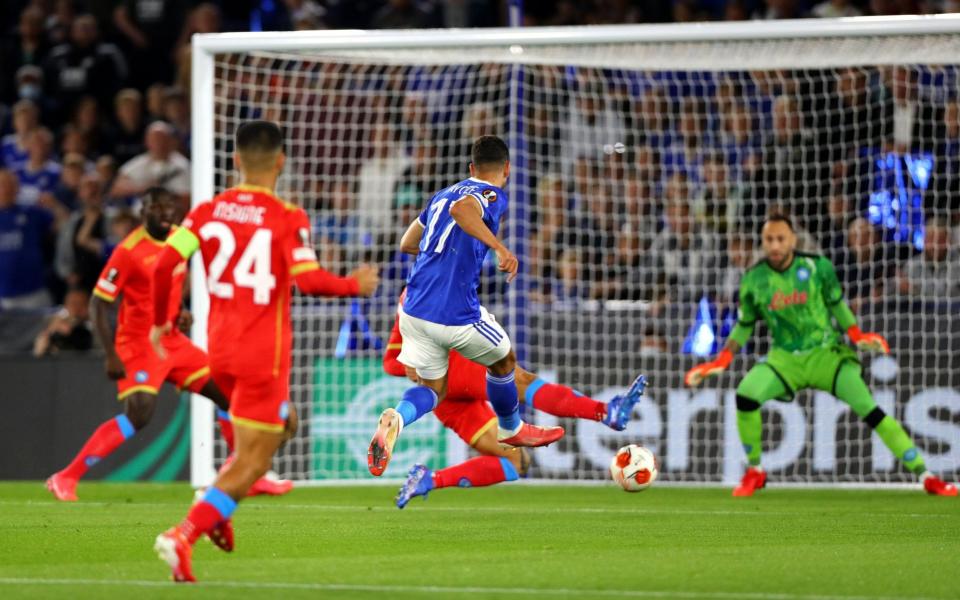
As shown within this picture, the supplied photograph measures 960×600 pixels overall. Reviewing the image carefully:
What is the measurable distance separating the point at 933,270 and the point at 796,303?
5.96 ft

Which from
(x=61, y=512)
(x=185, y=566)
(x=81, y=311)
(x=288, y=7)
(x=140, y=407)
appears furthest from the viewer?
(x=288, y=7)

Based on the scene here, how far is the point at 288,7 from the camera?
17438 millimetres

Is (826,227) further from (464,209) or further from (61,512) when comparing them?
(61,512)

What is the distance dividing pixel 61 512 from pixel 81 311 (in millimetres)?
4512

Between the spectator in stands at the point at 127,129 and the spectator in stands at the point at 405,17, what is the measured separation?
8.94 feet

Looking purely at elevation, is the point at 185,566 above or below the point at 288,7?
below

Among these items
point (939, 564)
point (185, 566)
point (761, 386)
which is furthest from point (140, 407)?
point (939, 564)

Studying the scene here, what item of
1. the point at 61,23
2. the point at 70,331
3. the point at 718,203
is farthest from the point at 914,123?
the point at 61,23

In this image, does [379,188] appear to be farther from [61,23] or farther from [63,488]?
[61,23]

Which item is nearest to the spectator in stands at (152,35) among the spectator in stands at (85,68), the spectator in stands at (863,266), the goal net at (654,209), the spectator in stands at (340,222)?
the spectator in stands at (85,68)

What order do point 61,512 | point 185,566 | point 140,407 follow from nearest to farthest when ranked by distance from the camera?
point 185,566, point 61,512, point 140,407

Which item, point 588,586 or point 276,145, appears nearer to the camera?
point 588,586

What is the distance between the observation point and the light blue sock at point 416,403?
849cm

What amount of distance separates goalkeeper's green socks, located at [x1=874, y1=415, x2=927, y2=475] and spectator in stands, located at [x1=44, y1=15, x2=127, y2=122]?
994 cm
